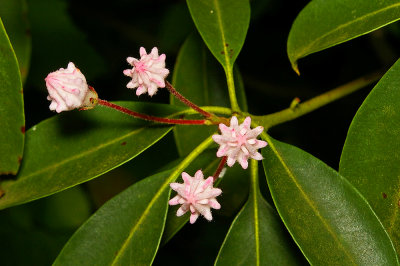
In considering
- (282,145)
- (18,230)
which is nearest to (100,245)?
(282,145)

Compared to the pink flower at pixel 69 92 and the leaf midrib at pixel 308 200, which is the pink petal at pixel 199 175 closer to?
the leaf midrib at pixel 308 200

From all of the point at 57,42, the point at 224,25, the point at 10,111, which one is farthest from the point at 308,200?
the point at 57,42

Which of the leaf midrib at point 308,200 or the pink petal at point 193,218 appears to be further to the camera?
the pink petal at point 193,218

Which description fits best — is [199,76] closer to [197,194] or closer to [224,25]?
[224,25]

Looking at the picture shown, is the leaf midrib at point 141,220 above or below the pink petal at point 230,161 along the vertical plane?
below

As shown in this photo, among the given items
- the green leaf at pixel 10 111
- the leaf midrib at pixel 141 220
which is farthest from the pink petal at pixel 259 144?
the green leaf at pixel 10 111
